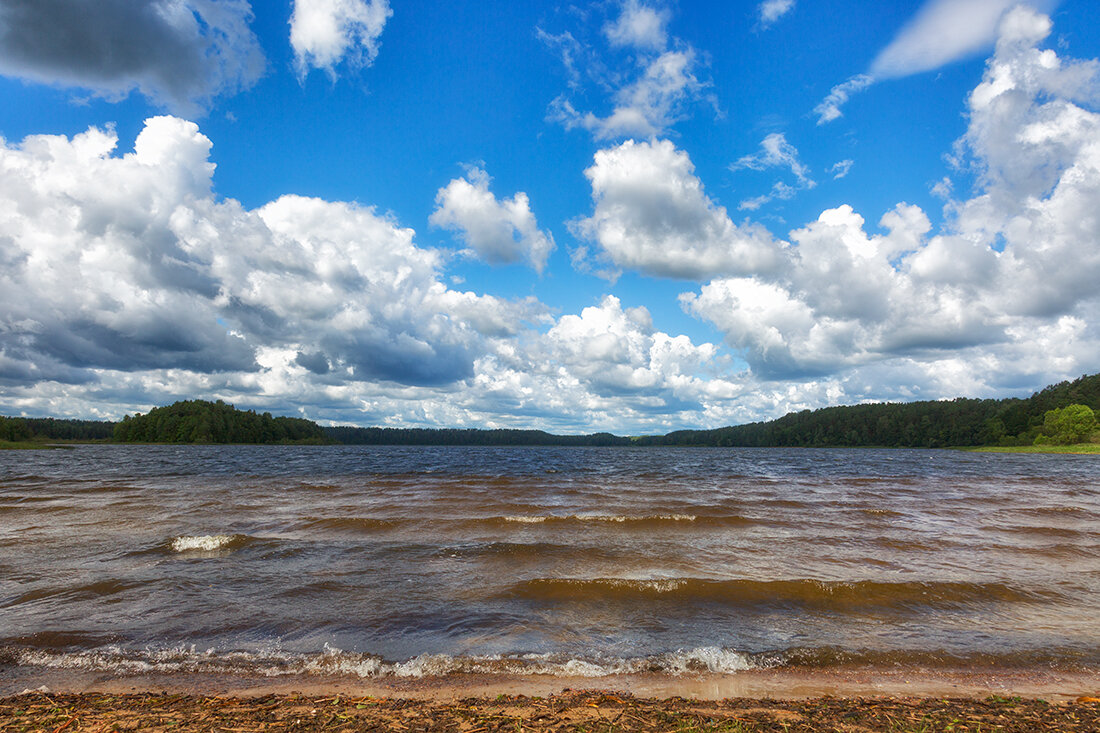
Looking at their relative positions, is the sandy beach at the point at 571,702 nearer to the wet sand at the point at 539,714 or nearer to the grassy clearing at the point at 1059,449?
A: the wet sand at the point at 539,714

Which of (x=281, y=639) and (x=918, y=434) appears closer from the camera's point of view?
(x=281, y=639)

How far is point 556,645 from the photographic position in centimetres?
818

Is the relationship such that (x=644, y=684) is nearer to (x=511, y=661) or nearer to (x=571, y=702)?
(x=571, y=702)

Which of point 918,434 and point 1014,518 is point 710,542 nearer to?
point 1014,518

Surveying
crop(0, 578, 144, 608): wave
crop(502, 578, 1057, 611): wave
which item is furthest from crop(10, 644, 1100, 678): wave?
crop(0, 578, 144, 608): wave

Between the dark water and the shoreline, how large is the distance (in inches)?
13.1

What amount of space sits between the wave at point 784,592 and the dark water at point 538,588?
6 cm

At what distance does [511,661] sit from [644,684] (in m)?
2.01

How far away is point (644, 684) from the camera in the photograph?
6.71 m

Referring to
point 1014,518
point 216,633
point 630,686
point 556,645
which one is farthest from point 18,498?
point 1014,518

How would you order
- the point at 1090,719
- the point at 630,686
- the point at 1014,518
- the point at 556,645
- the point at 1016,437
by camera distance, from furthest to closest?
the point at 1016,437
the point at 1014,518
the point at 556,645
the point at 630,686
the point at 1090,719

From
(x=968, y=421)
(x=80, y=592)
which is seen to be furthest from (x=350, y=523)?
(x=968, y=421)

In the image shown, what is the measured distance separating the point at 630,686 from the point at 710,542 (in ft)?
35.9

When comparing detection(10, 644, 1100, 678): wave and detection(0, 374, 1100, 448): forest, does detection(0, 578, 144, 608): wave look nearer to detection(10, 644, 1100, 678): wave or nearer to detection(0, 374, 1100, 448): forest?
detection(10, 644, 1100, 678): wave
